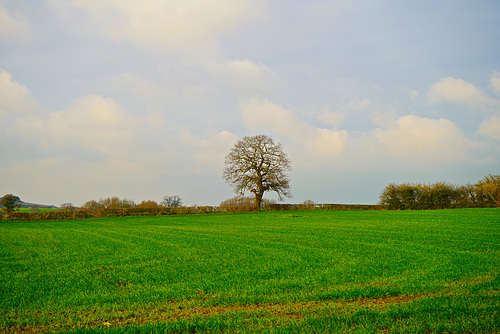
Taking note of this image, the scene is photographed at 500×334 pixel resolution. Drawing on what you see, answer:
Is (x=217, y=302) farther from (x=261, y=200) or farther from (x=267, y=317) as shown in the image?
(x=261, y=200)

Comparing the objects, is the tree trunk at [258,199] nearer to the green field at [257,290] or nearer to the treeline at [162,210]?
the treeline at [162,210]

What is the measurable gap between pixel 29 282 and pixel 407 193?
5332cm

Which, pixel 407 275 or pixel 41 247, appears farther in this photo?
pixel 41 247

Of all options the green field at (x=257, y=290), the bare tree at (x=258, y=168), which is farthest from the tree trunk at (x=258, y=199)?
the green field at (x=257, y=290)

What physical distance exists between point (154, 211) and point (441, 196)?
4336cm

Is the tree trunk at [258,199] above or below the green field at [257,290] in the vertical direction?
above

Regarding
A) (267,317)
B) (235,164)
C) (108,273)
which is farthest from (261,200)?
(267,317)

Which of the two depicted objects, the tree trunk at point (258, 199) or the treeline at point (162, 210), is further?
the tree trunk at point (258, 199)

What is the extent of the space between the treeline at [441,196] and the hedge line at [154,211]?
304cm

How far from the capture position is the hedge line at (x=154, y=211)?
46531mm

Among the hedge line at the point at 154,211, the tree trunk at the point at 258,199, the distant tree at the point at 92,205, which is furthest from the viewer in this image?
the tree trunk at the point at 258,199

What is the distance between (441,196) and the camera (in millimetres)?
52219

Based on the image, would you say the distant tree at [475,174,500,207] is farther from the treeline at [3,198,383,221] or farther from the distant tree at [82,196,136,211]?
the distant tree at [82,196,136,211]

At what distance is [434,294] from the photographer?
777cm
